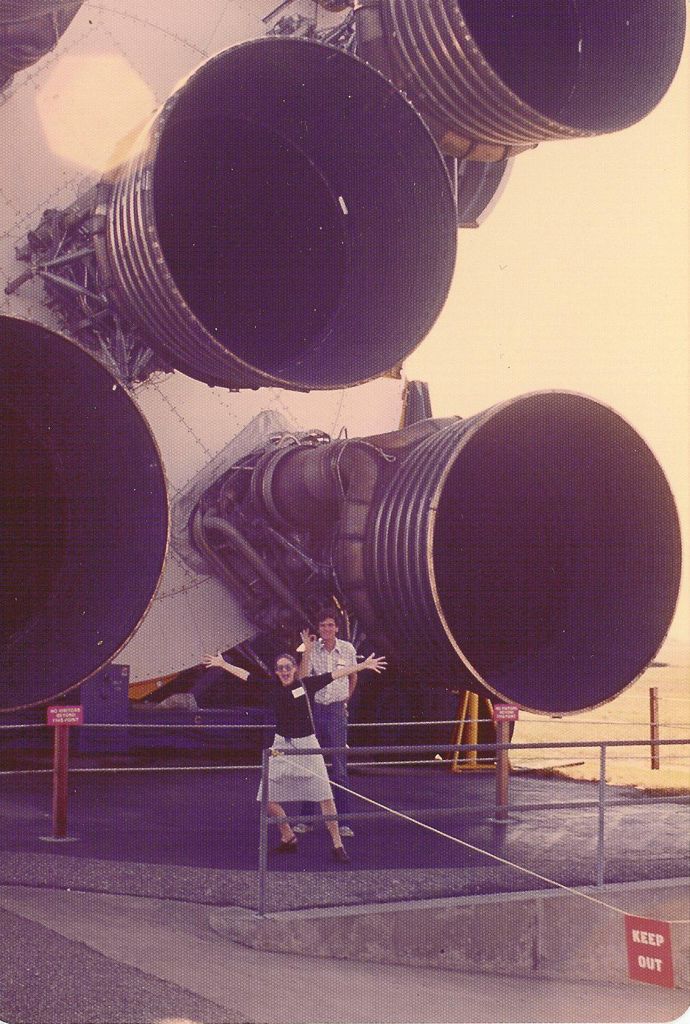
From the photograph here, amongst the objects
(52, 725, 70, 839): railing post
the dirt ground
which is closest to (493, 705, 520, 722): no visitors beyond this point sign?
the dirt ground

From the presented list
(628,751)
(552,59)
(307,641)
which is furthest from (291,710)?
(628,751)

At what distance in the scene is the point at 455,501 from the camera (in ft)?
30.1

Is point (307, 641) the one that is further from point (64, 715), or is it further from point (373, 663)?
point (64, 715)

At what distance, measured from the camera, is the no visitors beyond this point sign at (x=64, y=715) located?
9234mm

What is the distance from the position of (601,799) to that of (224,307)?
13.1 ft

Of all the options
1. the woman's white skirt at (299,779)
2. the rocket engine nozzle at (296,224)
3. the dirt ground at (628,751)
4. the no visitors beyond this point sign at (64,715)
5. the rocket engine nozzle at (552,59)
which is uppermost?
the rocket engine nozzle at (552,59)

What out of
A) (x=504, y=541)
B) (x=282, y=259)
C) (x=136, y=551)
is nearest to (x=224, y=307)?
(x=282, y=259)


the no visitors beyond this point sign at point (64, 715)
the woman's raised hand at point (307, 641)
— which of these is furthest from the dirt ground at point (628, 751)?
the no visitors beyond this point sign at point (64, 715)

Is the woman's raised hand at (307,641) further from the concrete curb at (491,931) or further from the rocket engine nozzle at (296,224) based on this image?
the concrete curb at (491,931)

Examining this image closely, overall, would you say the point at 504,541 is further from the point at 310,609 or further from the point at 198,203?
the point at 198,203

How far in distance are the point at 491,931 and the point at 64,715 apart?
10.4ft

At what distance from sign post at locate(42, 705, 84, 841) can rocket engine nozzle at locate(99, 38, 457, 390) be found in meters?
2.43

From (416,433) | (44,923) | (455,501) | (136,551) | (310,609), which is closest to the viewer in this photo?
(44,923)

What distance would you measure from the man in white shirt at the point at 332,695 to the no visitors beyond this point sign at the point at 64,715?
1592mm
